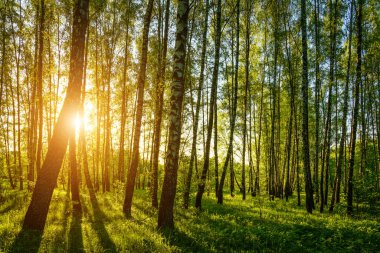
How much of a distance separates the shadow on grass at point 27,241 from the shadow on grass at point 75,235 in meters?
0.69

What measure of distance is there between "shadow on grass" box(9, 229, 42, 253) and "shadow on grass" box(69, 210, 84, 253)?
0.69 metres

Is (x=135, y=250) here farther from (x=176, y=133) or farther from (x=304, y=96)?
(x=304, y=96)

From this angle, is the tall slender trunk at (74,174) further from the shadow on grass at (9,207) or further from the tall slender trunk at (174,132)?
the tall slender trunk at (174,132)

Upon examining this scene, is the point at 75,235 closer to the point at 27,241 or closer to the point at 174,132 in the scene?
the point at 27,241

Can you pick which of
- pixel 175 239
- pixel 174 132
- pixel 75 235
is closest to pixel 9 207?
pixel 75 235

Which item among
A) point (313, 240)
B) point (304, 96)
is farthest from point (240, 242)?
point (304, 96)

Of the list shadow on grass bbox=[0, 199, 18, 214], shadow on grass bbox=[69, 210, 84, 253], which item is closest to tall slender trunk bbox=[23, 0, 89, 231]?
shadow on grass bbox=[69, 210, 84, 253]

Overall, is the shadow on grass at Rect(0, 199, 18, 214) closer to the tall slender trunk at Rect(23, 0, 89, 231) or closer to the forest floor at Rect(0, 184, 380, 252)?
the forest floor at Rect(0, 184, 380, 252)

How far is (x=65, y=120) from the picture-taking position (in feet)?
25.5

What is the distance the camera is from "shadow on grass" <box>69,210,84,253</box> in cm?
627

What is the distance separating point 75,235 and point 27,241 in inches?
55.1

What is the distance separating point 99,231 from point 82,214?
4.11 metres

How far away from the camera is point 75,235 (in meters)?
7.64

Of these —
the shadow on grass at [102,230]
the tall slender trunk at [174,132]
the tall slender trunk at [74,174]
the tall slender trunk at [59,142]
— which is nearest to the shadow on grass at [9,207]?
the tall slender trunk at [74,174]
